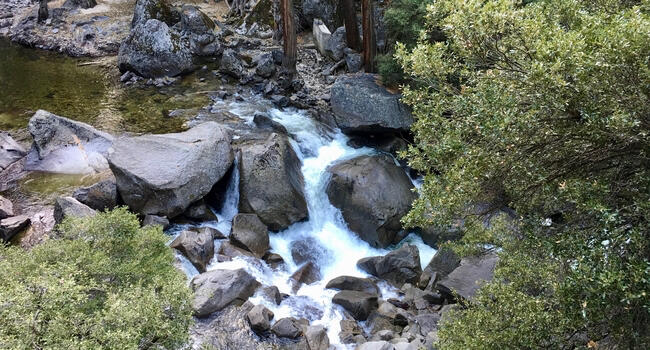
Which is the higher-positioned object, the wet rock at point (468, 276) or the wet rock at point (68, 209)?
the wet rock at point (68, 209)

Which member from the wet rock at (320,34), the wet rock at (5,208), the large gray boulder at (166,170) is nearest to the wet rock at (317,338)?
the large gray boulder at (166,170)

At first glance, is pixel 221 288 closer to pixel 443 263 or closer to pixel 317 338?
pixel 317 338

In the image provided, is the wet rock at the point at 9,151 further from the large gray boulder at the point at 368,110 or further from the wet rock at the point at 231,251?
the large gray boulder at the point at 368,110

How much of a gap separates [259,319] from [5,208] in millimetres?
7129

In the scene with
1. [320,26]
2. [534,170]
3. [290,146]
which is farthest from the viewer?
[320,26]

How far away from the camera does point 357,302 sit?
10.5 m

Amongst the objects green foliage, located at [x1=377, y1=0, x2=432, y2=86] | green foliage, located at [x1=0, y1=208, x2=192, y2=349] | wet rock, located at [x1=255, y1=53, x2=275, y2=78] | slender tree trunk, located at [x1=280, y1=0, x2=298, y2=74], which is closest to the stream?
wet rock, located at [x1=255, y1=53, x2=275, y2=78]

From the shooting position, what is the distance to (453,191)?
571cm

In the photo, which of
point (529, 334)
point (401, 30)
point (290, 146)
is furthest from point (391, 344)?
point (401, 30)

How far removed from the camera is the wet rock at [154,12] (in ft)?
76.2

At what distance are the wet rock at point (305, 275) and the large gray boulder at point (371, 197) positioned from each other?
6.33 ft

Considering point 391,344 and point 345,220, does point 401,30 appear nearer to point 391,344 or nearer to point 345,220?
point 345,220

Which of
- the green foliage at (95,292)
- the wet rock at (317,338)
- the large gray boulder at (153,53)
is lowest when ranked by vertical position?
the wet rock at (317,338)

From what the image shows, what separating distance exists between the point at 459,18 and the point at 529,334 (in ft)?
12.2
